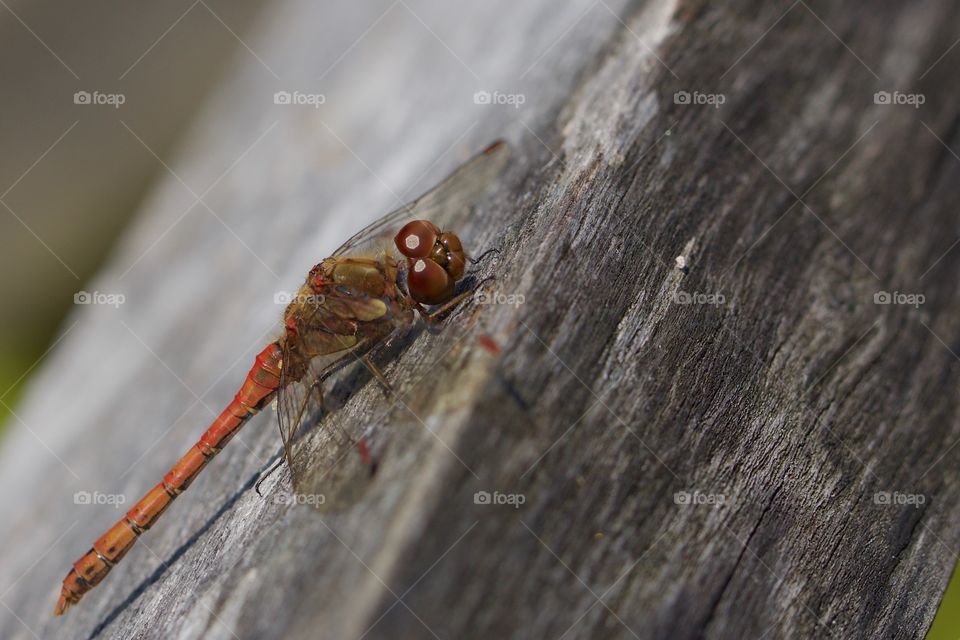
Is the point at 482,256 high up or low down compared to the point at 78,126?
down

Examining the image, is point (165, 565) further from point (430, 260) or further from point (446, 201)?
point (446, 201)

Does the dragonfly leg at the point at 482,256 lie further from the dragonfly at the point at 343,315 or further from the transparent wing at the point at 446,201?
the transparent wing at the point at 446,201

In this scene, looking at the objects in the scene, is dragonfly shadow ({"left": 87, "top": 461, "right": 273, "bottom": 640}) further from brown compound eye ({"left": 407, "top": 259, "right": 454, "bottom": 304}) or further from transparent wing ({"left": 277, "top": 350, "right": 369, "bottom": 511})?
brown compound eye ({"left": 407, "top": 259, "right": 454, "bottom": 304})

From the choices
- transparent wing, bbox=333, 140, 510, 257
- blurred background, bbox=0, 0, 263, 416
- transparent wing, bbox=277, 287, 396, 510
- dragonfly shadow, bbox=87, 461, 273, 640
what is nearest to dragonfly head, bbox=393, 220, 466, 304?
transparent wing, bbox=333, 140, 510, 257

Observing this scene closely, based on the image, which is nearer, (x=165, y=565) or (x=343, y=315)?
(x=165, y=565)

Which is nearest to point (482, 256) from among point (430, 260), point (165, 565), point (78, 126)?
point (430, 260)

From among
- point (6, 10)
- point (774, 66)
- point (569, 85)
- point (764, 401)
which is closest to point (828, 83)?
point (774, 66)

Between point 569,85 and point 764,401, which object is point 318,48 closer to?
point 569,85
